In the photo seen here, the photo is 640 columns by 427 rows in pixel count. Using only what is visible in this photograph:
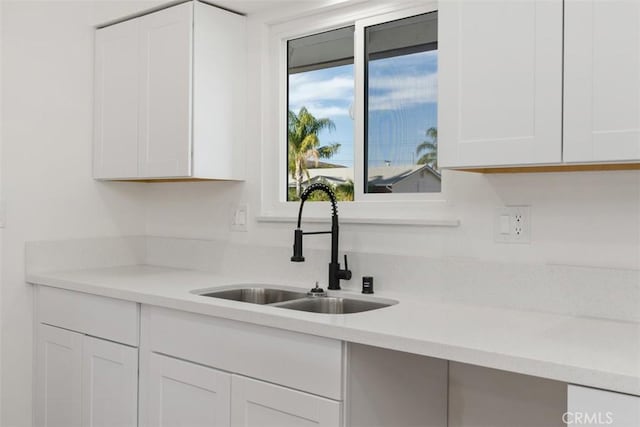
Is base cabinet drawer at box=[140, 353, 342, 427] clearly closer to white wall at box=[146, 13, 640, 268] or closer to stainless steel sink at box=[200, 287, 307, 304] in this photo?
stainless steel sink at box=[200, 287, 307, 304]

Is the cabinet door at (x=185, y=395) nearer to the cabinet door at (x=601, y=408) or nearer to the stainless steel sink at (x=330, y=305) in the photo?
the stainless steel sink at (x=330, y=305)

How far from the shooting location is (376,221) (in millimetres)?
2379

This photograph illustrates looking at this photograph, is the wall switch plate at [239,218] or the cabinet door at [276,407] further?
the wall switch plate at [239,218]

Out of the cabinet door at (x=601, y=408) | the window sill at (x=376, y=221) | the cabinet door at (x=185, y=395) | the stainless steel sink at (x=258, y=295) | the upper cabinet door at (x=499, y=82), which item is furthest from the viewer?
the stainless steel sink at (x=258, y=295)

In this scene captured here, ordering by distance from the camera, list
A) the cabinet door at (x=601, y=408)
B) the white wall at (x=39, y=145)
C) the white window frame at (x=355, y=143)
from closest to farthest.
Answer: the cabinet door at (x=601, y=408)
the white window frame at (x=355, y=143)
the white wall at (x=39, y=145)

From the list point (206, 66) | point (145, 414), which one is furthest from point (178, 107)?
point (145, 414)

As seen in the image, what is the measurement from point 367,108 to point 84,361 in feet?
5.20

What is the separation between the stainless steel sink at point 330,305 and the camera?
7.47 feet

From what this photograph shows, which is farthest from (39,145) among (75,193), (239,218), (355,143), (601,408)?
(601,408)

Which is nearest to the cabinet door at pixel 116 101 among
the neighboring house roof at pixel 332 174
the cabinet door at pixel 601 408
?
the neighboring house roof at pixel 332 174

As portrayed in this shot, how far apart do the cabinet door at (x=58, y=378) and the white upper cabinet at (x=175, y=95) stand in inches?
30.9

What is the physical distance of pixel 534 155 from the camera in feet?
5.57

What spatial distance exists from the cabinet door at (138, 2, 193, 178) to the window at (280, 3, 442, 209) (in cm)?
47

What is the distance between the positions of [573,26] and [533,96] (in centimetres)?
20
